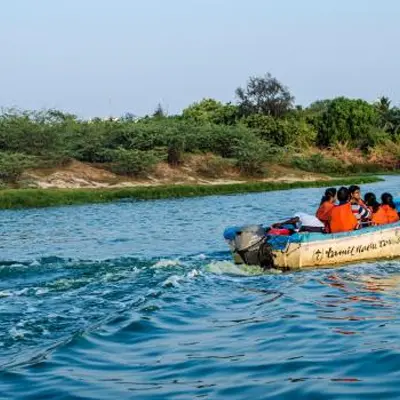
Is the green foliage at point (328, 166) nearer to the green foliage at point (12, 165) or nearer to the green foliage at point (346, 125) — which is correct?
the green foliage at point (346, 125)

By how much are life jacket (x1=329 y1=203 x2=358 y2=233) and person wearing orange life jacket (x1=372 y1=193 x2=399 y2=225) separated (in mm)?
1142

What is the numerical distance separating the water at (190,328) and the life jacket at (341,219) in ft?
2.94

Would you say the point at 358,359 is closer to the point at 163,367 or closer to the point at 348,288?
the point at 163,367

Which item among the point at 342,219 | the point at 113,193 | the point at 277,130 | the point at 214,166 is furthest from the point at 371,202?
the point at 277,130

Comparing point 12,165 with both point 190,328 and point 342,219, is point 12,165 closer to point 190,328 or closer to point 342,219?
point 342,219

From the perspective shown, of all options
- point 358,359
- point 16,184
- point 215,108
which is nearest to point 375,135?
point 215,108

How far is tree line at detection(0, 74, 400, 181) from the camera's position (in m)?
51.4

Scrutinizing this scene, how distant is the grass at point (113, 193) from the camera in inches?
1583

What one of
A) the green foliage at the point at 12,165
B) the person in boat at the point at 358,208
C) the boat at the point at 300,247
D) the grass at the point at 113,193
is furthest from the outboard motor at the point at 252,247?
the green foliage at the point at 12,165

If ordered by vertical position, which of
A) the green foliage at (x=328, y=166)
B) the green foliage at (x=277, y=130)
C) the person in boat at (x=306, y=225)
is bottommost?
Result: the person in boat at (x=306, y=225)

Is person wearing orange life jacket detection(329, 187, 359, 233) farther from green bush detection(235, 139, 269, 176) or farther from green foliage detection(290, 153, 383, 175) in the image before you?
green foliage detection(290, 153, 383, 175)

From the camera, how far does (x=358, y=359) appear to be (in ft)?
29.9

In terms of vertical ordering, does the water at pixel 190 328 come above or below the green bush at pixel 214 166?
below

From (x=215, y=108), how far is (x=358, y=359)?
7946 cm
